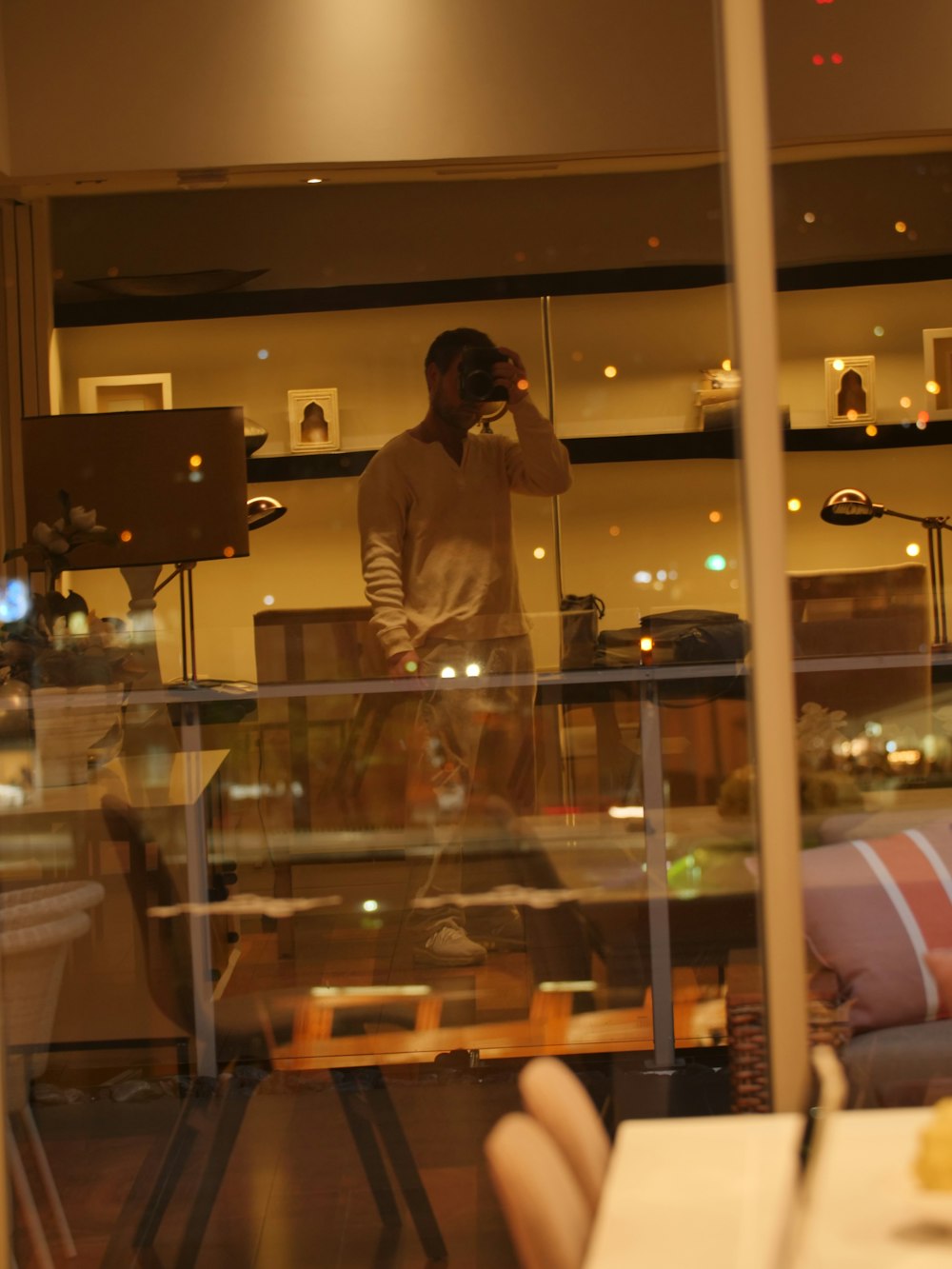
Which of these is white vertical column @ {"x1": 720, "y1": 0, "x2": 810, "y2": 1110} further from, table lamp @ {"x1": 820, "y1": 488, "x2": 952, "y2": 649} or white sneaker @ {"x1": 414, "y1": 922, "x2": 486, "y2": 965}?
table lamp @ {"x1": 820, "y1": 488, "x2": 952, "y2": 649}

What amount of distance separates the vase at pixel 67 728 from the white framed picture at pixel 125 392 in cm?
137

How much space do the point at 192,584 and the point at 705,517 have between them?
60.5 inches

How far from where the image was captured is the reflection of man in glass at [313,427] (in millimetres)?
3891

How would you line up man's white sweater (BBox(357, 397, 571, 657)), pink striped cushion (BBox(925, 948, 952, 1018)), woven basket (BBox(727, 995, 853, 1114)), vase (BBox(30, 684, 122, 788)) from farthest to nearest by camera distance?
man's white sweater (BBox(357, 397, 571, 657)) < vase (BBox(30, 684, 122, 788)) < woven basket (BBox(727, 995, 853, 1114)) < pink striped cushion (BBox(925, 948, 952, 1018))

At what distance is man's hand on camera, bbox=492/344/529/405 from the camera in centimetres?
378

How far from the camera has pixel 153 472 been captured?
2676 millimetres

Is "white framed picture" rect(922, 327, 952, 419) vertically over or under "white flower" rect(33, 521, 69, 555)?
over

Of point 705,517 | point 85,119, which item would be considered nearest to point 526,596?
point 705,517

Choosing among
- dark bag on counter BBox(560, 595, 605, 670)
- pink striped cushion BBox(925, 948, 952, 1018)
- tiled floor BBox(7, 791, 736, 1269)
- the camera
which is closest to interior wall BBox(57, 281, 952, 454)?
the camera

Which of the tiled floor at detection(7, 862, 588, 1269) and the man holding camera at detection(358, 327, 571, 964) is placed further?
the man holding camera at detection(358, 327, 571, 964)

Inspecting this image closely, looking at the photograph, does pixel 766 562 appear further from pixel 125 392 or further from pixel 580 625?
pixel 125 392

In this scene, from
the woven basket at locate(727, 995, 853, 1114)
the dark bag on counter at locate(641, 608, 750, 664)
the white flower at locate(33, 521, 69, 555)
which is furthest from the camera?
the dark bag on counter at locate(641, 608, 750, 664)

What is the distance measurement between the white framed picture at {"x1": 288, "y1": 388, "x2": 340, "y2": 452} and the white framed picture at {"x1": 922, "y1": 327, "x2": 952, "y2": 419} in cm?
178

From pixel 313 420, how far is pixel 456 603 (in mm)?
909
